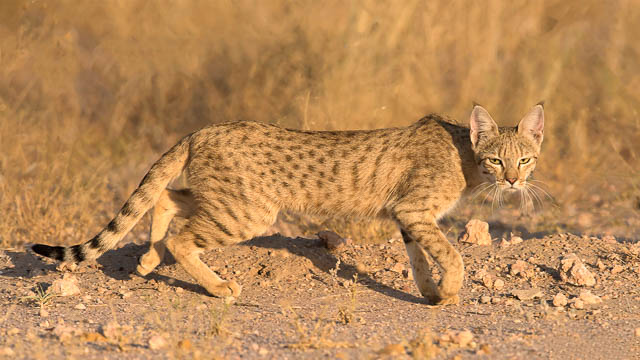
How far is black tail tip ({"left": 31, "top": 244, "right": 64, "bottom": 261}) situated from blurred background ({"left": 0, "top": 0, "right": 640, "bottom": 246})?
219 centimetres

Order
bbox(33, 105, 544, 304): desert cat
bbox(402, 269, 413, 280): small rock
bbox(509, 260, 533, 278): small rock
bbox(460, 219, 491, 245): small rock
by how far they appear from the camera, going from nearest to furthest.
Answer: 1. bbox(33, 105, 544, 304): desert cat
2. bbox(509, 260, 533, 278): small rock
3. bbox(402, 269, 413, 280): small rock
4. bbox(460, 219, 491, 245): small rock

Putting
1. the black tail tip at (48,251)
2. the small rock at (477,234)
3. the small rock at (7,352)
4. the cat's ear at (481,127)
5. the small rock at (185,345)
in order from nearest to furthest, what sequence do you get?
the small rock at (7,352)
the small rock at (185,345)
the black tail tip at (48,251)
the cat's ear at (481,127)
the small rock at (477,234)

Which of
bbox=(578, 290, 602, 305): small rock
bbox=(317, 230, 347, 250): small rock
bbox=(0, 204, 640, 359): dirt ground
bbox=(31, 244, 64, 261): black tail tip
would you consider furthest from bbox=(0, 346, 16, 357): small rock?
bbox=(578, 290, 602, 305): small rock

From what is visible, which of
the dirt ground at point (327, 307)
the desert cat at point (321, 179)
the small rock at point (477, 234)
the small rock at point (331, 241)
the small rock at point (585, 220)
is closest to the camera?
the dirt ground at point (327, 307)

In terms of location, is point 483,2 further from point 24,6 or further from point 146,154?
point 24,6

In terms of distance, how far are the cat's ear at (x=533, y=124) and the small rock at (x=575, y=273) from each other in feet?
3.21

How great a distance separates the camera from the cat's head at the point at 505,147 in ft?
18.7

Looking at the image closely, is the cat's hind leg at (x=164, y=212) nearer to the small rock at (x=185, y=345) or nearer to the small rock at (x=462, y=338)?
the small rock at (x=185, y=345)

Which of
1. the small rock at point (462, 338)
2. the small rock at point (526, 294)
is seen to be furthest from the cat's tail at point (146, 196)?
the small rock at point (526, 294)

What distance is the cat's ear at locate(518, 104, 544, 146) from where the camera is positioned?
229 inches

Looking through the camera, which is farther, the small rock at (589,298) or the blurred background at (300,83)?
the blurred background at (300,83)

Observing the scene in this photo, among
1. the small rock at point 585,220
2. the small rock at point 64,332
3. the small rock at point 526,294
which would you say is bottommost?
the small rock at point 585,220

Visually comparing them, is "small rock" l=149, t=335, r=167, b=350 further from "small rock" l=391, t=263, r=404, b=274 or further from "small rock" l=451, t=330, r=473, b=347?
"small rock" l=391, t=263, r=404, b=274

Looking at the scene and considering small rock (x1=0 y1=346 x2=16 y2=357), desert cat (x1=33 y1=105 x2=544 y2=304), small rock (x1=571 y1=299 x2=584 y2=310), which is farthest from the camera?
desert cat (x1=33 y1=105 x2=544 y2=304)
